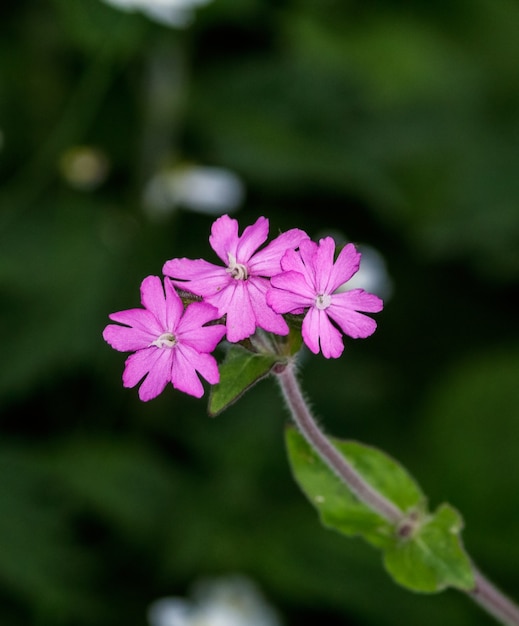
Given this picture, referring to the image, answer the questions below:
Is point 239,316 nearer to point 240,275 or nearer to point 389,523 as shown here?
point 240,275

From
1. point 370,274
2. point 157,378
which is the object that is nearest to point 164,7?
point 370,274

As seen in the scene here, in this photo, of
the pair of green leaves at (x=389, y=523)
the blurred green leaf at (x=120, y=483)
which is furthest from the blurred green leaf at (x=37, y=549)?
the pair of green leaves at (x=389, y=523)

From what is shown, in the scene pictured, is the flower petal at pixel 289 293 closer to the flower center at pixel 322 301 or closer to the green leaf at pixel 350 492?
the flower center at pixel 322 301

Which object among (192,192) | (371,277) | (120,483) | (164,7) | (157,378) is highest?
(164,7)

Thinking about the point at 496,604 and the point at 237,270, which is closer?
the point at 237,270

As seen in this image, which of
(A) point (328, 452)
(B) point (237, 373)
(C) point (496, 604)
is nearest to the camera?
(B) point (237, 373)

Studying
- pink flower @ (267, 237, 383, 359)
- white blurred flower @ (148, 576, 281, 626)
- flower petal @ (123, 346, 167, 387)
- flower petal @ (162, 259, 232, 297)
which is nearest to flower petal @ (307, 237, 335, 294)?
pink flower @ (267, 237, 383, 359)

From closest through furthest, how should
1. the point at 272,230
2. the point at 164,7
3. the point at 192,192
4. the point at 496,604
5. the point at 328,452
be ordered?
the point at 328,452 < the point at 496,604 < the point at 164,7 < the point at 272,230 < the point at 192,192
